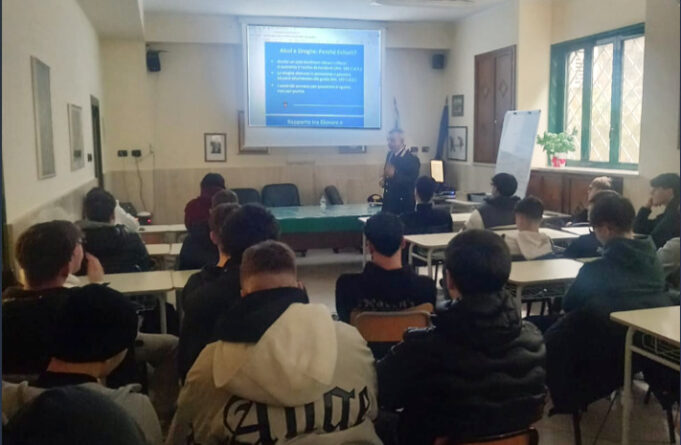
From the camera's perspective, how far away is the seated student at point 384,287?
2.76m

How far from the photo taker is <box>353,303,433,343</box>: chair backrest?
2.63m

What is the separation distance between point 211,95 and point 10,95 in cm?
554

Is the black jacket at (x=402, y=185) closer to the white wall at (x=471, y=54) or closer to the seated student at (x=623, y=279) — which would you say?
the white wall at (x=471, y=54)

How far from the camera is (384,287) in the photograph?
Answer: 2.77 meters

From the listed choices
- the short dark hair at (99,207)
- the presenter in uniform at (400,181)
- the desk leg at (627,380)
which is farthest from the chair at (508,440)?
the presenter in uniform at (400,181)

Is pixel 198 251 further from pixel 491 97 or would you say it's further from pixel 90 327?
pixel 491 97

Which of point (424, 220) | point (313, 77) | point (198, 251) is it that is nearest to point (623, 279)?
point (198, 251)

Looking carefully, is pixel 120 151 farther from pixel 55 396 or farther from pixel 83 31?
pixel 55 396

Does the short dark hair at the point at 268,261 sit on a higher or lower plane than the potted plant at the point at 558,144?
lower

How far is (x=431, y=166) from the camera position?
905 cm

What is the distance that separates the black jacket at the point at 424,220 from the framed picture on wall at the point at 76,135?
2786mm

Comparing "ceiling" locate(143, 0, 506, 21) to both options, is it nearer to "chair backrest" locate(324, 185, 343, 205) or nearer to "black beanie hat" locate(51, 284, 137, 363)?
"chair backrest" locate(324, 185, 343, 205)

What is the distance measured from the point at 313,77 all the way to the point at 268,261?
6705mm

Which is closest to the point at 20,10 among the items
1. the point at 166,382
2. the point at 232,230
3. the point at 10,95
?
the point at 10,95
